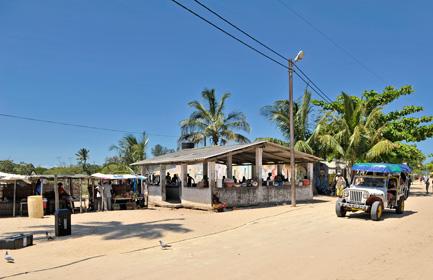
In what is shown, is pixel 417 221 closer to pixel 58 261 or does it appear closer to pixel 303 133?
pixel 58 261

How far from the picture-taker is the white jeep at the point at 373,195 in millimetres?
16453

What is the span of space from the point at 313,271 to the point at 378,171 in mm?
11370

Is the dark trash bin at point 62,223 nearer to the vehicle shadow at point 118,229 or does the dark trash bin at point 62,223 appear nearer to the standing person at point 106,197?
the vehicle shadow at point 118,229

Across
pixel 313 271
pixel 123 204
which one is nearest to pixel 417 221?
pixel 313 271

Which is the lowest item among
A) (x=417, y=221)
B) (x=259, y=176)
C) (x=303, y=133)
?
(x=417, y=221)

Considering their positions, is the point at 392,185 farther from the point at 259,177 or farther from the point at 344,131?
the point at 344,131

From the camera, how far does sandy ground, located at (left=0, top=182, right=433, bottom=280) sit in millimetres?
8000

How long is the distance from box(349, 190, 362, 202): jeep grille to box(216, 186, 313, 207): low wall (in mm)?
6682

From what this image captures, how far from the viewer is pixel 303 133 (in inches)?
1341

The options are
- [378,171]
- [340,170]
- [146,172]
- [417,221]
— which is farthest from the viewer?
[340,170]

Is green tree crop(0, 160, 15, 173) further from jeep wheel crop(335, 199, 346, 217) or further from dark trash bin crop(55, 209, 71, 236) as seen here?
jeep wheel crop(335, 199, 346, 217)

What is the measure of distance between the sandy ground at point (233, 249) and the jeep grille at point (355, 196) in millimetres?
758

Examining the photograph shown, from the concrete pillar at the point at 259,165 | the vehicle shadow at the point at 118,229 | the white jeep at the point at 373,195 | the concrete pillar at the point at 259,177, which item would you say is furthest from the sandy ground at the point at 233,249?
the concrete pillar at the point at 259,165

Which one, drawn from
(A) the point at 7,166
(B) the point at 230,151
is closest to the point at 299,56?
(B) the point at 230,151
